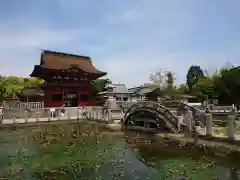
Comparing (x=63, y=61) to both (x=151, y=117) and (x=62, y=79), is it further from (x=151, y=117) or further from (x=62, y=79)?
(x=151, y=117)

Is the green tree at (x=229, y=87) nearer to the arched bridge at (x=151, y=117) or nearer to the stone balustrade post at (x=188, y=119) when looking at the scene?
the arched bridge at (x=151, y=117)

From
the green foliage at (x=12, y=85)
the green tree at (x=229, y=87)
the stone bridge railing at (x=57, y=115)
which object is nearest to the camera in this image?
the stone bridge railing at (x=57, y=115)

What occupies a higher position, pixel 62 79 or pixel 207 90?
pixel 62 79

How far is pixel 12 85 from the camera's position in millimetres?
59875

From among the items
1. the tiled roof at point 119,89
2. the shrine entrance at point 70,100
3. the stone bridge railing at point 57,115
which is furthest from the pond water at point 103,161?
Answer: the tiled roof at point 119,89

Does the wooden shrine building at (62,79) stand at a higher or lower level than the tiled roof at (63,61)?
lower

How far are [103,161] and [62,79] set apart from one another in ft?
84.5

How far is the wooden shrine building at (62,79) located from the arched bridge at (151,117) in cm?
1539

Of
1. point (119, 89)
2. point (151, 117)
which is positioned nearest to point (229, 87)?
point (151, 117)

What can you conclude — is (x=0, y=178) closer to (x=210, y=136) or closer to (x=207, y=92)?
(x=210, y=136)

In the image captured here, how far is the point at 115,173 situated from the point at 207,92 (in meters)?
37.9

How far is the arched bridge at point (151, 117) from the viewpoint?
17781 mm

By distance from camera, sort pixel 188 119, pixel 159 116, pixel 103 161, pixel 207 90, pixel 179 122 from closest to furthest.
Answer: pixel 103 161, pixel 188 119, pixel 179 122, pixel 159 116, pixel 207 90

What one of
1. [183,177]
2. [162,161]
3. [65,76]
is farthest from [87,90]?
[183,177]
